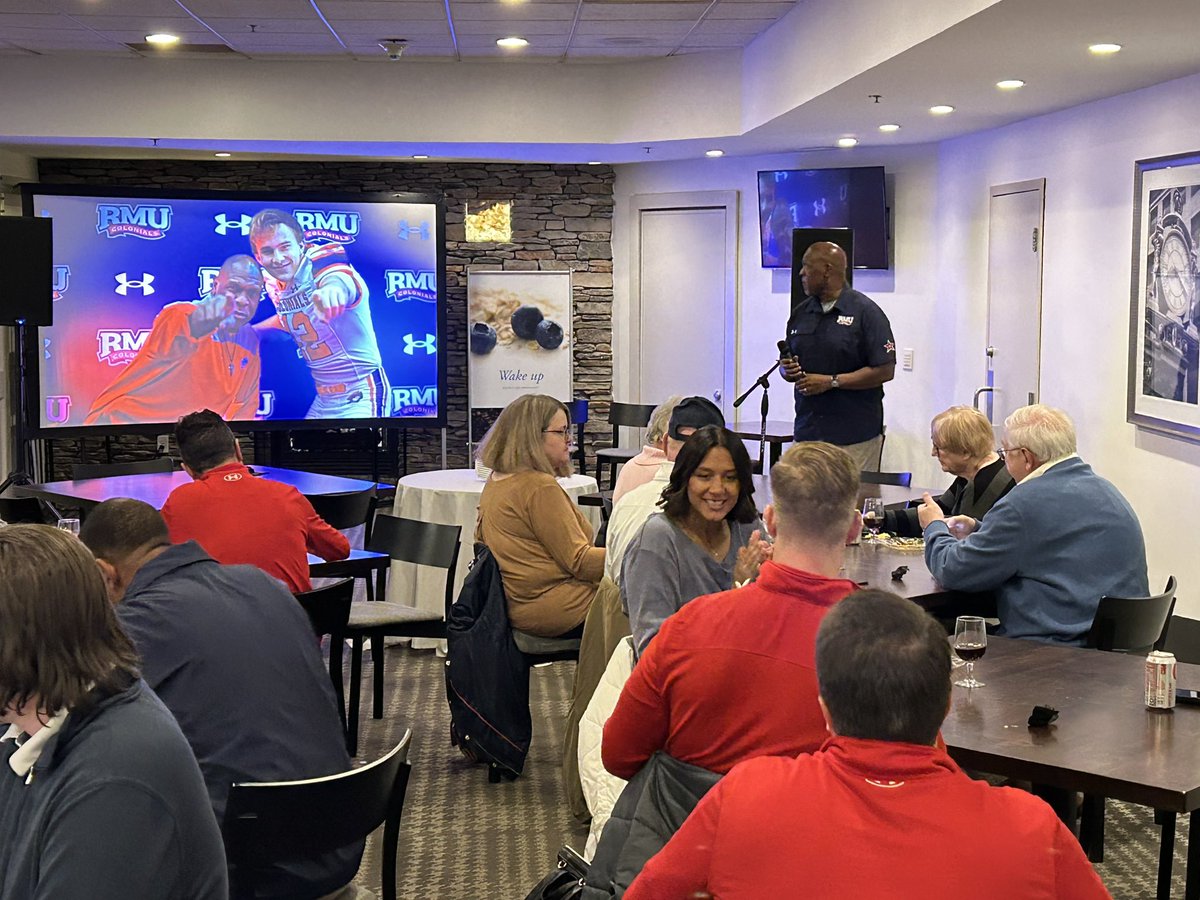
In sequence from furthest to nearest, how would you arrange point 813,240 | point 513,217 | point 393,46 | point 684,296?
point 513,217 → point 684,296 → point 813,240 → point 393,46

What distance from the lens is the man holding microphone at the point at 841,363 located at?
23.8 feet

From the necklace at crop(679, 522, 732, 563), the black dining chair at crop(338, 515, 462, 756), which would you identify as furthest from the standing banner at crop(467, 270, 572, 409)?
the necklace at crop(679, 522, 732, 563)

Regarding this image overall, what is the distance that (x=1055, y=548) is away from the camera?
4156mm

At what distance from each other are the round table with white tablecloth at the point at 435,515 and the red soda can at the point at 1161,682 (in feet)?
11.9

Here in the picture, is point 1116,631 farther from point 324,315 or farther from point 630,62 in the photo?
point 324,315

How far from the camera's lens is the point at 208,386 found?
10.3 m

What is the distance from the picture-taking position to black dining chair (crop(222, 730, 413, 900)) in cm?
253

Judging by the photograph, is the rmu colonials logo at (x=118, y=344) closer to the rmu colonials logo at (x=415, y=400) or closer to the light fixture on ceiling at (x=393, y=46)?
the rmu colonials logo at (x=415, y=400)

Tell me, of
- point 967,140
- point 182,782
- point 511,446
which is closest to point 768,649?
point 182,782

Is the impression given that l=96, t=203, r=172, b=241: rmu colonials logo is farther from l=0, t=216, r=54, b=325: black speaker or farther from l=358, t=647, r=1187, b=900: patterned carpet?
l=358, t=647, r=1187, b=900: patterned carpet

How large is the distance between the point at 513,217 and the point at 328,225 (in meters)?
1.89

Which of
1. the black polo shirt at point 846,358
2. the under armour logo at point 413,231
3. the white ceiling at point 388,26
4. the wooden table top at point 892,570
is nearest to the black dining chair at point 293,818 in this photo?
the wooden table top at point 892,570

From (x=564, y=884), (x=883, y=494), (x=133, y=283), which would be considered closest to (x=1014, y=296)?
(x=883, y=494)

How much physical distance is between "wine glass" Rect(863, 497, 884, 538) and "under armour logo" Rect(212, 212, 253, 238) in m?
6.61
